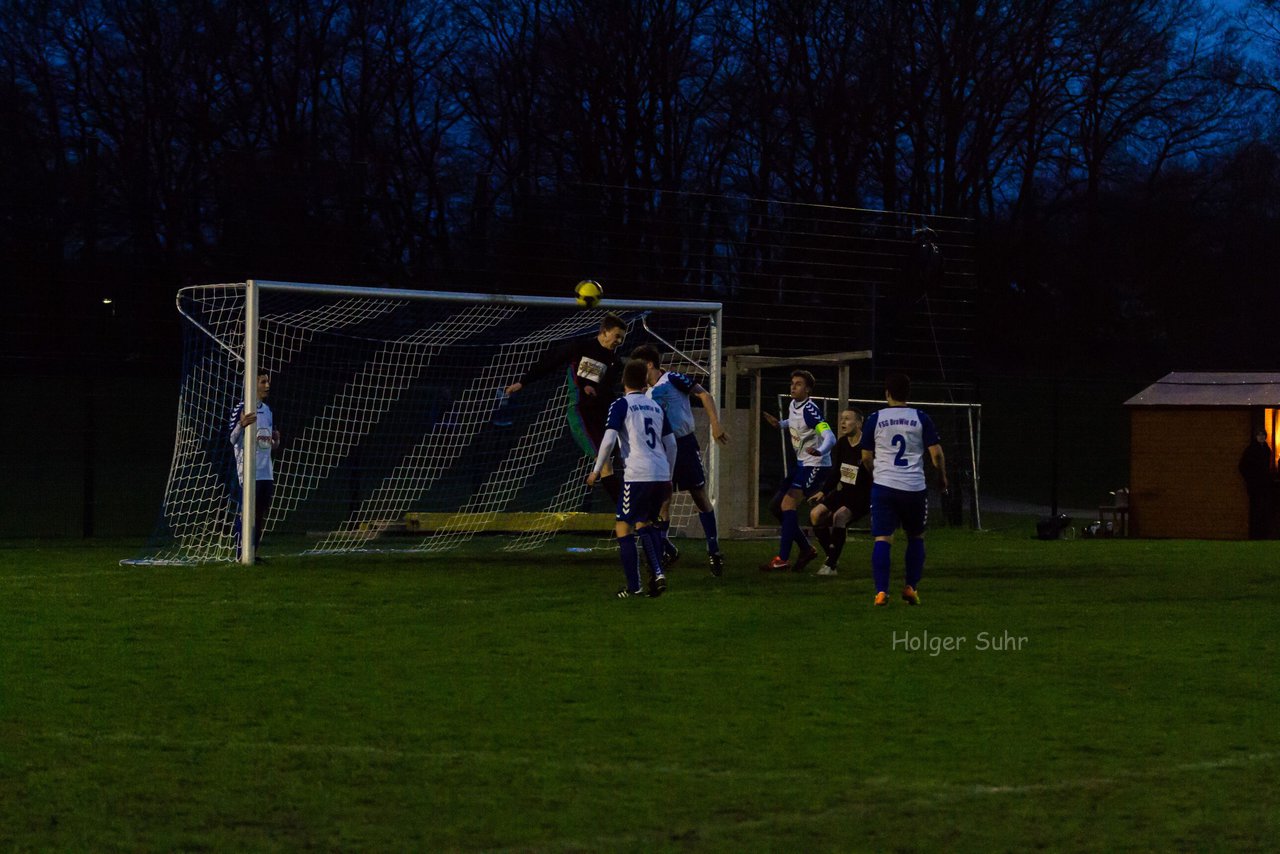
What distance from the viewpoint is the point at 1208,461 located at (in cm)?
2297

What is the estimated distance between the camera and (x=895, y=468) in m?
11.6

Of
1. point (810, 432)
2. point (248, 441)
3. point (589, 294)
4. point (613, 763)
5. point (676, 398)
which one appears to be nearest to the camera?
point (613, 763)

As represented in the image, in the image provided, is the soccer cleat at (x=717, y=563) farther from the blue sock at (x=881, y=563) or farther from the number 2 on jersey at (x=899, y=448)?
the number 2 on jersey at (x=899, y=448)

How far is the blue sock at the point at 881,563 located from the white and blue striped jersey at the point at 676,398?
302cm

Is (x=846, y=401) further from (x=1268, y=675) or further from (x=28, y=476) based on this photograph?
(x=28, y=476)

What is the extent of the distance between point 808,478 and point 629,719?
24.9 feet

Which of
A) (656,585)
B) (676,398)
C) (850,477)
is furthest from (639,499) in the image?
(850,477)

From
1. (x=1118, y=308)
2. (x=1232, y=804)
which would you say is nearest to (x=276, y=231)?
(x=1232, y=804)

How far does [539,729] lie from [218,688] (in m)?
1.95

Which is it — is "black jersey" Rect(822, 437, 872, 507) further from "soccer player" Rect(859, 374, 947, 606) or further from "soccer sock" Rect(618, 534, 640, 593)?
"soccer sock" Rect(618, 534, 640, 593)

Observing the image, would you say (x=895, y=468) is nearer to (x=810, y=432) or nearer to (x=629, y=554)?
(x=629, y=554)

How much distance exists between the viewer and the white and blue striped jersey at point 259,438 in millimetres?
15172

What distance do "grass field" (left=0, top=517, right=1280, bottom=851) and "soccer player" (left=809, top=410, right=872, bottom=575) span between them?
1351 mm

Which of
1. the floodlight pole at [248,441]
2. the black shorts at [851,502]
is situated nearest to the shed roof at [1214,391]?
the black shorts at [851,502]
